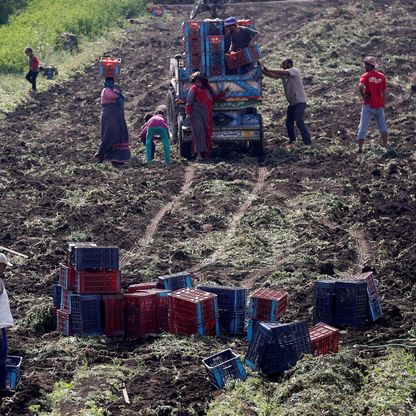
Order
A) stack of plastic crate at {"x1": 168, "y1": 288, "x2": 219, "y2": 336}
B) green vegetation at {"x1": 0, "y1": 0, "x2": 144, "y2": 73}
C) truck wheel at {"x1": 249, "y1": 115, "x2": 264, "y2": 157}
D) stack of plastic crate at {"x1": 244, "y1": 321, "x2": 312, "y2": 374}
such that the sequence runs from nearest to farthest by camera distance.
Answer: stack of plastic crate at {"x1": 244, "y1": 321, "x2": 312, "y2": 374} < stack of plastic crate at {"x1": 168, "y1": 288, "x2": 219, "y2": 336} < truck wheel at {"x1": 249, "y1": 115, "x2": 264, "y2": 157} < green vegetation at {"x1": 0, "y1": 0, "x2": 144, "y2": 73}

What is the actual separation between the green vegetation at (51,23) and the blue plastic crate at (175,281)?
18.6 meters

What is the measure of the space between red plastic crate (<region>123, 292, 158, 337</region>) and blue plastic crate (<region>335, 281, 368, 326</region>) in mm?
1852

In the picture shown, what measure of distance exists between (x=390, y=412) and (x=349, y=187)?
29.2 ft

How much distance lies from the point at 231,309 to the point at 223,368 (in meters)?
1.74

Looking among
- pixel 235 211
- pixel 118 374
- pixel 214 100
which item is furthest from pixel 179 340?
pixel 214 100

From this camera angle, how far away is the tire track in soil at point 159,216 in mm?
14273

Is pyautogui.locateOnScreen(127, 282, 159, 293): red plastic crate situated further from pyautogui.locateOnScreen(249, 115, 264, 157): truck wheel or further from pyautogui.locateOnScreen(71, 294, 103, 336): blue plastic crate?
pyautogui.locateOnScreen(249, 115, 264, 157): truck wheel

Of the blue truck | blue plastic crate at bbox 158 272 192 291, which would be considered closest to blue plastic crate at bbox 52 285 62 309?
blue plastic crate at bbox 158 272 192 291

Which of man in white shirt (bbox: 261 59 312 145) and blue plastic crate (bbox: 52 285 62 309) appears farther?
man in white shirt (bbox: 261 59 312 145)

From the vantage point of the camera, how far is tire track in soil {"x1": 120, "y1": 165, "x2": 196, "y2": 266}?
46.8 ft

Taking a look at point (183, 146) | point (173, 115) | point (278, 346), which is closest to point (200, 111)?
point (183, 146)

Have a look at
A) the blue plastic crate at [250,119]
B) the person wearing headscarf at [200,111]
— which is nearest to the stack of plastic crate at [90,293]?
the person wearing headscarf at [200,111]

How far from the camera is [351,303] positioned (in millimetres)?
11297

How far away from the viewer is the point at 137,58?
31.0m
